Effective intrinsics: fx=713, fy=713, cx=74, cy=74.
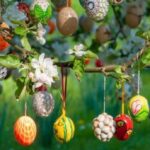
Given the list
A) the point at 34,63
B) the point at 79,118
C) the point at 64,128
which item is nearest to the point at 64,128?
the point at 64,128

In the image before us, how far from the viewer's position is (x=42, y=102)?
303 centimetres

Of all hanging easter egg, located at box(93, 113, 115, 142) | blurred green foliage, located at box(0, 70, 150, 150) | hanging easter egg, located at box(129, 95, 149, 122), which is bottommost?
blurred green foliage, located at box(0, 70, 150, 150)

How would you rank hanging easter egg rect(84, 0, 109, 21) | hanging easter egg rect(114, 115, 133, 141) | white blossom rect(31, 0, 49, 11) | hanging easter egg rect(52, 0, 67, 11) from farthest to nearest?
hanging easter egg rect(52, 0, 67, 11) → hanging easter egg rect(84, 0, 109, 21) → hanging easter egg rect(114, 115, 133, 141) → white blossom rect(31, 0, 49, 11)

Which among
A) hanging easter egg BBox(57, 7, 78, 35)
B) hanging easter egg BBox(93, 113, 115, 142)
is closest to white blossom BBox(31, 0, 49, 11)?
hanging easter egg BBox(57, 7, 78, 35)

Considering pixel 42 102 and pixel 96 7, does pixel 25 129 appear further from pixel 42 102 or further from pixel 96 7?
pixel 96 7

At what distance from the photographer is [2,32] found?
3.19m

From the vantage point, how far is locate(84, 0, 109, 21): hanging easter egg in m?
3.39

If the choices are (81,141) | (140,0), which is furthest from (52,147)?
(140,0)

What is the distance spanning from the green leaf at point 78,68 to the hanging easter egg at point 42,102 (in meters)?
0.16

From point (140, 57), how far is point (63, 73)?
39 centimetres

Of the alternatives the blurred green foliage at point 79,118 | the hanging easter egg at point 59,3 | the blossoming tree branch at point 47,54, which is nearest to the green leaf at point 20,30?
the blossoming tree branch at point 47,54

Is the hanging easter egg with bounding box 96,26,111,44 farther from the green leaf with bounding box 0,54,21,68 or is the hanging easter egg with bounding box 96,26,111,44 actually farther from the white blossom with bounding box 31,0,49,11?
the green leaf with bounding box 0,54,21,68

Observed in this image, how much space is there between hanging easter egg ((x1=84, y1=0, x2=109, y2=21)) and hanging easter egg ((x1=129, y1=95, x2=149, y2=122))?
0.47m

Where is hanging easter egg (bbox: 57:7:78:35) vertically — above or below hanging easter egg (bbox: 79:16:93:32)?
below
